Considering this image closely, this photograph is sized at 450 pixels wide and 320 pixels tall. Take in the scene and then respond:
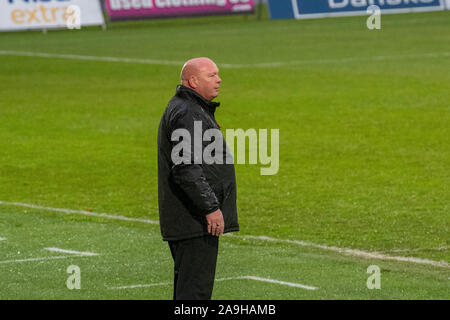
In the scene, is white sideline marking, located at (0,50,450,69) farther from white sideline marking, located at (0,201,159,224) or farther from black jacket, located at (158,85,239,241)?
black jacket, located at (158,85,239,241)

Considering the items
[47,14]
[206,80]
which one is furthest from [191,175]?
[47,14]

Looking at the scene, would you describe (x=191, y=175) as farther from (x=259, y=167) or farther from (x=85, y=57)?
(x=85, y=57)

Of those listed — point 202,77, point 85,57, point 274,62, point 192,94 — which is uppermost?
point 85,57

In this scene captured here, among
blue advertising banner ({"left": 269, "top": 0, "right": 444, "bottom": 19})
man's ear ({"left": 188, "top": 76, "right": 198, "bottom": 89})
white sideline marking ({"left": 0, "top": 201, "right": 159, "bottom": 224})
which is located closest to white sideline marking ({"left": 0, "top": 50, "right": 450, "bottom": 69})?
blue advertising banner ({"left": 269, "top": 0, "right": 444, "bottom": 19})

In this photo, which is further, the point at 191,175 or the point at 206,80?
the point at 206,80

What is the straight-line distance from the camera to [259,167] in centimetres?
1778

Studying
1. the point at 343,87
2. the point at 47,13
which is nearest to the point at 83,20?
the point at 47,13

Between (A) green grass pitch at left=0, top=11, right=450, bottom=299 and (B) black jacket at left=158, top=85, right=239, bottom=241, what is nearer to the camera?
(B) black jacket at left=158, top=85, right=239, bottom=241

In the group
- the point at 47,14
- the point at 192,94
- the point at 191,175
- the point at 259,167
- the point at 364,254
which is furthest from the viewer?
the point at 47,14

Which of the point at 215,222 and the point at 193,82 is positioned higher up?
the point at 193,82

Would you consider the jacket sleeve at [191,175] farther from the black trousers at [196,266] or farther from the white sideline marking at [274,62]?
the white sideline marking at [274,62]

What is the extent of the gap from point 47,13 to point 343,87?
21.1 metres

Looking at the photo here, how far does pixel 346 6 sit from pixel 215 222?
43.7 m

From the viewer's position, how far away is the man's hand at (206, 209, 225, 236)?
7.51 meters
